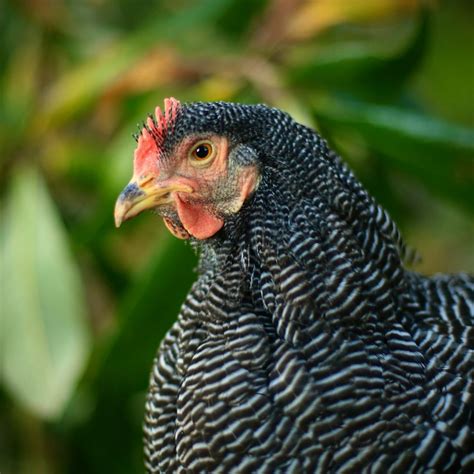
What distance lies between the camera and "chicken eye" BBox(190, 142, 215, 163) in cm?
134

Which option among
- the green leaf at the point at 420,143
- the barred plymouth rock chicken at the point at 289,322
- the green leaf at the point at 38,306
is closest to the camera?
the barred plymouth rock chicken at the point at 289,322

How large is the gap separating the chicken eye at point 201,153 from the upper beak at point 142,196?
0.15 ft

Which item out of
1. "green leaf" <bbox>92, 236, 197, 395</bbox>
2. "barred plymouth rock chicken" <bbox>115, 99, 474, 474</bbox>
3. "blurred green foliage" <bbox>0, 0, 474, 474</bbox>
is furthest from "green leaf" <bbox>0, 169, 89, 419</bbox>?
"barred plymouth rock chicken" <bbox>115, 99, 474, 474</bbox>

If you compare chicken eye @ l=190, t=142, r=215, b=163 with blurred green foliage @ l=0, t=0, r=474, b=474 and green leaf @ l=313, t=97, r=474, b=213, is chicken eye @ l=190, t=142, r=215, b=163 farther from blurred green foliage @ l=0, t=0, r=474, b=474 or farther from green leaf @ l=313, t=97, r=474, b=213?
green leaf @ l=313, t=97, r=474, b=213

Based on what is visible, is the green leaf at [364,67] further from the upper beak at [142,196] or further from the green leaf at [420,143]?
the upper beak at [142,196]

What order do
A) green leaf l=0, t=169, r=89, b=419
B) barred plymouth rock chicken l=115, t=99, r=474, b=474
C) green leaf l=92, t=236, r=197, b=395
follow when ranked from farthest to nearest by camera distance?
1. green leaf l=0, t=169, r=89, b=419
2. green leaf l=92, t=236, r=197, b=395
3. barred plymouth rock chicken l=115, t=99, r=474, b=474

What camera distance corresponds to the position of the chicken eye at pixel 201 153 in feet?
4.40

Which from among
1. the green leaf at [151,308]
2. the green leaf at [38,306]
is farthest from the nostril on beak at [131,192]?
the green leaf at [38,306]

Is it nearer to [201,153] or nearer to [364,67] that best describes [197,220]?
[201,153]

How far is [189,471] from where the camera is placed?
4.35 ft

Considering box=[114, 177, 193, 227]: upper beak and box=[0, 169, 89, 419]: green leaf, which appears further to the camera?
box=[0, 169, 89, 419]: green leaf

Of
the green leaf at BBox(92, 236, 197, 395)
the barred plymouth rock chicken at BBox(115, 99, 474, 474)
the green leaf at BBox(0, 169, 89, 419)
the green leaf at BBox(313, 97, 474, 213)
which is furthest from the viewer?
the green leaf at BBox(0, 169, 89, 419)

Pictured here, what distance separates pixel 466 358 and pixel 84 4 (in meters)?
2.37

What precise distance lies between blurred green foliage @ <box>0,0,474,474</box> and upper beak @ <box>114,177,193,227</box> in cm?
67
